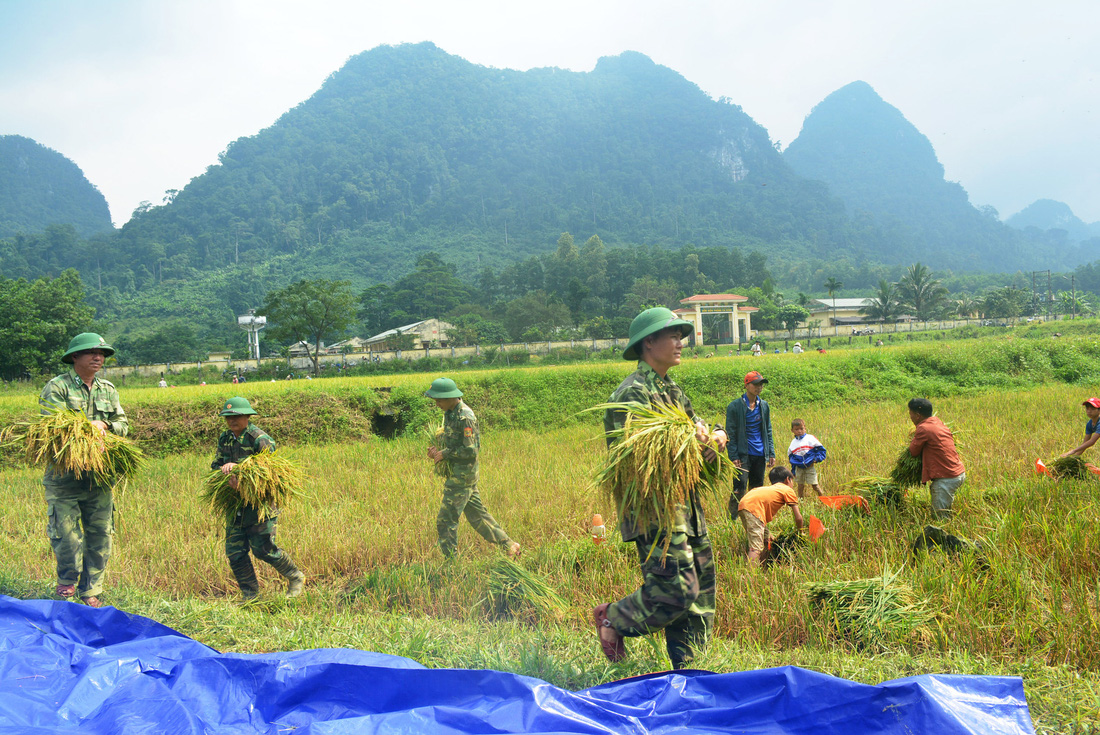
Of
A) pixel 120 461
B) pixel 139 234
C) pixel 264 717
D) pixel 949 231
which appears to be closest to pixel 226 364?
pixel 120 461

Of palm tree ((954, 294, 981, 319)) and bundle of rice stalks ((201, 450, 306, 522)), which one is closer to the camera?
bundle of rice stalks ((201, 450, 306, 522))

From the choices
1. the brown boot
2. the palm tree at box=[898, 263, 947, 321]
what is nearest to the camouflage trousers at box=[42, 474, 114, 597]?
the brown boot

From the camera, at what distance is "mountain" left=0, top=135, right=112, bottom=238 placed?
150m

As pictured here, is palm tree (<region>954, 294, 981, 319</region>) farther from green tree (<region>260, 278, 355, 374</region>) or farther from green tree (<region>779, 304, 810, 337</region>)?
green tree (<region>260, 278, 355, 374</region>)

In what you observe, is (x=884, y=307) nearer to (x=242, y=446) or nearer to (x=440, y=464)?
(x=440, y=464)

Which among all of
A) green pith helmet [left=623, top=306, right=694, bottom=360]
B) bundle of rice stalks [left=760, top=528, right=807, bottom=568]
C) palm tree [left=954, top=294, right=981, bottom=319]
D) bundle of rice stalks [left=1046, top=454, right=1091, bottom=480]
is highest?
palm tree [left=954, top=294, right=981, bottom=319]

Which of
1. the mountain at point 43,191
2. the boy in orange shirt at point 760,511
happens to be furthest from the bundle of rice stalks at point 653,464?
the mountain at point 43,191

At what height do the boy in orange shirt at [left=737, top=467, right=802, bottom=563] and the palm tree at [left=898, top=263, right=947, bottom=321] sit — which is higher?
the palm tree at [left=898, top=263, right=947, bottom=321]

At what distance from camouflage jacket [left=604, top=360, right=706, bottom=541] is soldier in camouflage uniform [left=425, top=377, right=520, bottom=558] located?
107 inches

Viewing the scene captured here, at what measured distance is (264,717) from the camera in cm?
281

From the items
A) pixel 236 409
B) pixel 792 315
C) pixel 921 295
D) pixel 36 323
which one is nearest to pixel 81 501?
pixel 236 409

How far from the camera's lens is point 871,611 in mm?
3572

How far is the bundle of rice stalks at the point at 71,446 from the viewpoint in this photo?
4.38 meters

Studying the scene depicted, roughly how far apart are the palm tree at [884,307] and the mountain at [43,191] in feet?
541
